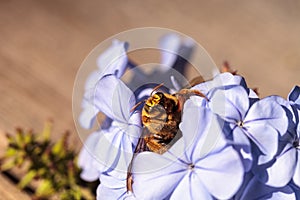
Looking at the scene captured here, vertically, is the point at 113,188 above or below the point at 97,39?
below

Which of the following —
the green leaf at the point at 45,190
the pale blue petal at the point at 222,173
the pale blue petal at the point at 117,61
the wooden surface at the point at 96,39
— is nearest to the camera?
the pale blue petal at the point at 222,173

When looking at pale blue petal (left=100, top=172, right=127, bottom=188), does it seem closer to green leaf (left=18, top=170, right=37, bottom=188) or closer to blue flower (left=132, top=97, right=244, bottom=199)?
blue flower (left=132, top=97, right=244, bottom=199)

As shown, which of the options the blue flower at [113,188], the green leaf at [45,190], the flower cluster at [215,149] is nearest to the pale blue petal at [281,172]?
the flower cluster at [215,149]

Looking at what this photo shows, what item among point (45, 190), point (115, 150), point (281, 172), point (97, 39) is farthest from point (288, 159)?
point (97, 39)

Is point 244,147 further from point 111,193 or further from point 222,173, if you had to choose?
point 111,193

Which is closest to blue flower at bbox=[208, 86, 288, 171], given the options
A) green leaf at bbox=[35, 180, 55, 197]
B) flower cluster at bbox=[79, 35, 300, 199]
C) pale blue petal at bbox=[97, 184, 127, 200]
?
flower cluster at bbox=[79, 35, 300, 199]

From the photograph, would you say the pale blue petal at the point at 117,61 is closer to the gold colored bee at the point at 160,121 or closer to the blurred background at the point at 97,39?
the gold colored bee at the point at 160,121
